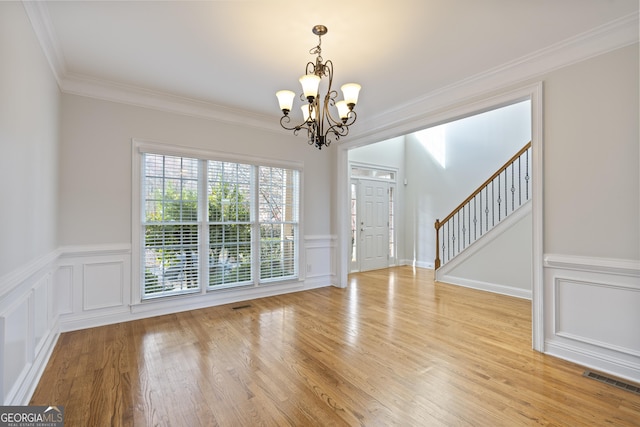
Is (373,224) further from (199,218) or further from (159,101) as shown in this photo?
(159,101)

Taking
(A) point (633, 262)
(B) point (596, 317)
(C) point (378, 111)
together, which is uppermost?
(C) point (378, 111)

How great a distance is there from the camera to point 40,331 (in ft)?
8.41

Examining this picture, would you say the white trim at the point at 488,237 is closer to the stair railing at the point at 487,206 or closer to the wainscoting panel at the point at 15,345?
the stair railing at the point at 487,206

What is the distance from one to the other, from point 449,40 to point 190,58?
2406 millimetres

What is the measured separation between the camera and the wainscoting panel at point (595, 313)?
7.75 feet

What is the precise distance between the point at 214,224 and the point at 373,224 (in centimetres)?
403

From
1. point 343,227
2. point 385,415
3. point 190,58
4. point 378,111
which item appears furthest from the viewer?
point 343,227

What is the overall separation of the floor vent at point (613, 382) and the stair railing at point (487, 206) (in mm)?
3331

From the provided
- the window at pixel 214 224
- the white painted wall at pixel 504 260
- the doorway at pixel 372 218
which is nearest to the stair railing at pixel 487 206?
the white painted wall at pixel 504 260

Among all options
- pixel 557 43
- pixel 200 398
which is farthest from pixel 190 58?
pixel 557 43

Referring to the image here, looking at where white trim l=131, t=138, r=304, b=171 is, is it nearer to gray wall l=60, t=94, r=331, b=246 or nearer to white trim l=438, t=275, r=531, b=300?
gray wall l=60, t=94, r=331, b=246

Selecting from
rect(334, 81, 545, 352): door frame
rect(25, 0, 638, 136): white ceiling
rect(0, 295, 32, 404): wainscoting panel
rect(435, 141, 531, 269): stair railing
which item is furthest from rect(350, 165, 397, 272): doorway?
rect(0, 295, 32, 404): wainscoting panel

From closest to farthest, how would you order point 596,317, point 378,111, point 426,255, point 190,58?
point 596,317, point 190,58, point 378,111, point 426,255

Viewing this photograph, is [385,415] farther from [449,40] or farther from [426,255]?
[426,255]
